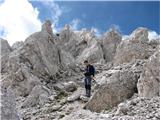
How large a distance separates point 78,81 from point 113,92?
51.9 feet

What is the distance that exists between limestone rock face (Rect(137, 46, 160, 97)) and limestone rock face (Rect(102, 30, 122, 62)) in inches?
1746

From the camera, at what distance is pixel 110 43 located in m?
76.7

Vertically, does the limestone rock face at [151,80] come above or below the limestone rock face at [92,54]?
below

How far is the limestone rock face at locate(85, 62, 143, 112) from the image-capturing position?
94.8 ft

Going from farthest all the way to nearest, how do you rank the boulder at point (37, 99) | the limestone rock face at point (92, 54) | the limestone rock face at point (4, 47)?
1. the limestone rock face at point (92, 54)
2. the limestone rock face at point (4, 47)
3. the boulder at point (37, 99)

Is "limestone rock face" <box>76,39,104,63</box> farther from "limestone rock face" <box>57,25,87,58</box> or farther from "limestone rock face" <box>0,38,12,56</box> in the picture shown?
"limestone rock face" <box>0,38,12,56</box>

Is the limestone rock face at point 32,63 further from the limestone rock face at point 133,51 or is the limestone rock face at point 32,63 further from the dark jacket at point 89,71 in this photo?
the dark jacket at point 89,71

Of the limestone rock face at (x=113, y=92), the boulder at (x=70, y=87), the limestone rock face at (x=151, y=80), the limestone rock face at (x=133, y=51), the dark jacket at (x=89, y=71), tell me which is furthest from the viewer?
the limestone rock face at (x=133, y=51)

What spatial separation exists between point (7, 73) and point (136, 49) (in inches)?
560

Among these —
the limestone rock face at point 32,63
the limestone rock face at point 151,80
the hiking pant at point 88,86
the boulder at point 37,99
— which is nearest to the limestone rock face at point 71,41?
the limestone rock face at point 32,63

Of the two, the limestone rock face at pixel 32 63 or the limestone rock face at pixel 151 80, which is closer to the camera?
the limestone rock face at pixel 151 80

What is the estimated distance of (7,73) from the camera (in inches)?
1839

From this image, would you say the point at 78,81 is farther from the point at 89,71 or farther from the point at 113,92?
the point at 113,92

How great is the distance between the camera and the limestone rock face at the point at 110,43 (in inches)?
2948
